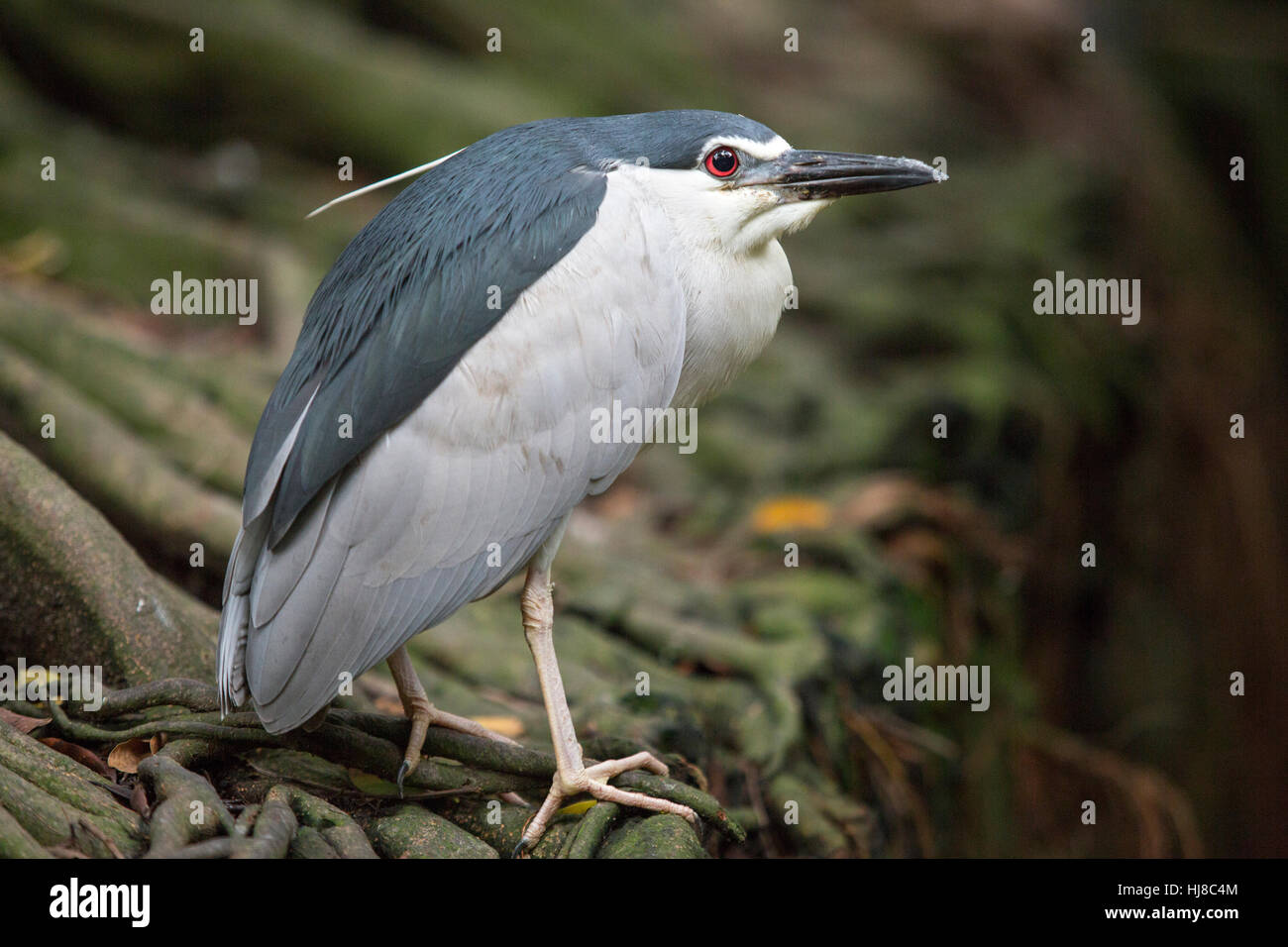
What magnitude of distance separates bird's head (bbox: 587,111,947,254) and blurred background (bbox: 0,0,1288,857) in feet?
4.73

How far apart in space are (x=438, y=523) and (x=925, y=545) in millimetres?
3167

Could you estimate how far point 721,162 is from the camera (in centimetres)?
A: 289

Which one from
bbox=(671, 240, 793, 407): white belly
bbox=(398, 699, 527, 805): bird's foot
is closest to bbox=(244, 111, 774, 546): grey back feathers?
bbox=(671, 240, 793, 407): white belly

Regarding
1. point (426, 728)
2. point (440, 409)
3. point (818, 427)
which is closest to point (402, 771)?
point (426, 728)

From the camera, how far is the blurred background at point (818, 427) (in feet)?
11.9

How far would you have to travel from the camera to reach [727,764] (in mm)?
3451

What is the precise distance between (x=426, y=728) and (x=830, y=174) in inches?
67.6

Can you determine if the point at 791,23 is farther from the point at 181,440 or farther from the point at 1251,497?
the point at 181,440

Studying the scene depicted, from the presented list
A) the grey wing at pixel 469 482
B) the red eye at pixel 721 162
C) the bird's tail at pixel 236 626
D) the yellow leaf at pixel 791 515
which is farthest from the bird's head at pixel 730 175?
the yellow leaf at pixel 791 515

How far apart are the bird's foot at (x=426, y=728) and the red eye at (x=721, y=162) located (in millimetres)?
1516

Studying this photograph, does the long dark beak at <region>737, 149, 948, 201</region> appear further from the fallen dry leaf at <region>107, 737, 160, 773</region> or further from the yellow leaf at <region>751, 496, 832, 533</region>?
the yellow leaf at <region>751, 496, 832, 533</region>

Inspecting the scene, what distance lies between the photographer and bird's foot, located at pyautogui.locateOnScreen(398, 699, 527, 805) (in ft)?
8.91

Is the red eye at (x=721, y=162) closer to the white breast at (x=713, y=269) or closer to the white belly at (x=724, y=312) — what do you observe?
the white breast at (x=713, y=269)

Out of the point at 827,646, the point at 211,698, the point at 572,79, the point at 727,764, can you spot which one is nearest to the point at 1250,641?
the point at 827,646
